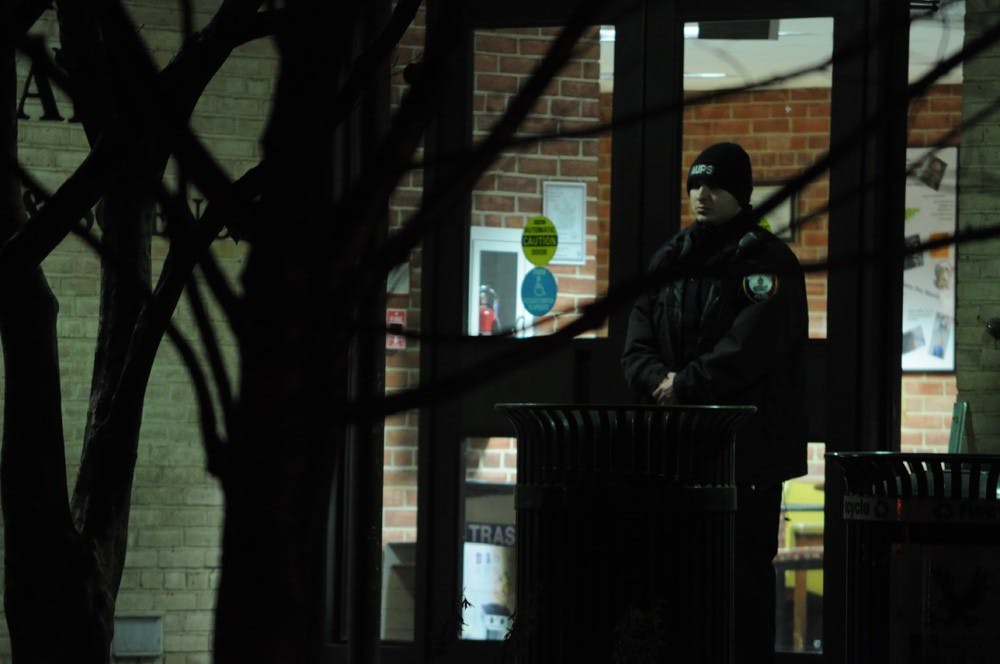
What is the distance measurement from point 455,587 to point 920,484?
9.83 ft

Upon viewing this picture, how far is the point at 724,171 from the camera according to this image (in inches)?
174

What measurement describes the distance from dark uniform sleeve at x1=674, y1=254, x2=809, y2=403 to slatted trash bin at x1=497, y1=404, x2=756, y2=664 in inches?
43.0

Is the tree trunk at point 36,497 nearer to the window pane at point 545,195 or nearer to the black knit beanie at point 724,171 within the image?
the black knit beanie at point 724,171

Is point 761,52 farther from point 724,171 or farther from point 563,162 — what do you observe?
point 724,171

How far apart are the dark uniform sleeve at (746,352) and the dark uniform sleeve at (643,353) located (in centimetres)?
12

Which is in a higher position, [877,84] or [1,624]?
[877,84]

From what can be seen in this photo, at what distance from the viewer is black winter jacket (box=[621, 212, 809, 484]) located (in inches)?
169

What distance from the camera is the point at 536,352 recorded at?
1256mm

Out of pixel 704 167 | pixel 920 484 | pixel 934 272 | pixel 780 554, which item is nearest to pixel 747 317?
pixel 704 167

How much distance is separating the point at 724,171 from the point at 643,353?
621mm

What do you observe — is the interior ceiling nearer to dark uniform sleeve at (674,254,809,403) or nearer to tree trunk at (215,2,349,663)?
dark uniform sleeve at (674,254,809,403)

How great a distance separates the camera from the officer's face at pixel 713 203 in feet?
14.5

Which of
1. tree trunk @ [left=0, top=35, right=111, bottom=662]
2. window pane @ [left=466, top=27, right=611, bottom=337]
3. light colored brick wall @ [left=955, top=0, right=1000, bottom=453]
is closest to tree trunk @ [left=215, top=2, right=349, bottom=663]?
tree trunk @ [left=0, top=35, right=111, bottom=662]

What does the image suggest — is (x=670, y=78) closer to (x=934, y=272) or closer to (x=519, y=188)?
(x=519, y=188)
